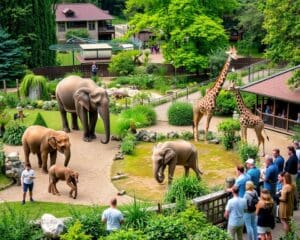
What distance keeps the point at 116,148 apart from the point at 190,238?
527 inches

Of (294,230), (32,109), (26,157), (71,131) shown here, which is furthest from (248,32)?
(294,230)

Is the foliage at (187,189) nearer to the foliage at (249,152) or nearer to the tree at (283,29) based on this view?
the foliage at (249,152)

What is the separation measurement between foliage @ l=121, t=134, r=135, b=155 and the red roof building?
46.9m

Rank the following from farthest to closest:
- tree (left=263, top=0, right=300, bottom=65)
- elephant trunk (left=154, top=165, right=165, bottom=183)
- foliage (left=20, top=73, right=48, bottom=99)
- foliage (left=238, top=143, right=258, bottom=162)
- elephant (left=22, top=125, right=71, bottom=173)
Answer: foliage (left=20, top=73, right=48, bottom=99)
tree (left=263, top=0, right=300, bottom=65)
foliage (left=238, top=143, right=258, bottom=162)
elephant (left=22, top=125, right=71, bottom=173)
elephant trunk (left=154, top=165, right=165, bottom=183)

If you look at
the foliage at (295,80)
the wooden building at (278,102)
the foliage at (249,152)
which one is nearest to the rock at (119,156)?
the foliage at (249,152)

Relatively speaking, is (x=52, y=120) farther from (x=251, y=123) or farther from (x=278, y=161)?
(x=278, y=161)

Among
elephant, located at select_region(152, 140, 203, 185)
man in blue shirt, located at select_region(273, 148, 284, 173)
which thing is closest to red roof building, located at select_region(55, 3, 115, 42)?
elephant, located at select_region(152, 140, 203, 185)

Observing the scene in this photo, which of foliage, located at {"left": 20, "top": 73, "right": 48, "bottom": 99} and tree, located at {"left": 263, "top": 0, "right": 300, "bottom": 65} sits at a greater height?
tree, located at {"left": 263, "top": 0, "right": 300, "bottom": 65}

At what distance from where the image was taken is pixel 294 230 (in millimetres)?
16047

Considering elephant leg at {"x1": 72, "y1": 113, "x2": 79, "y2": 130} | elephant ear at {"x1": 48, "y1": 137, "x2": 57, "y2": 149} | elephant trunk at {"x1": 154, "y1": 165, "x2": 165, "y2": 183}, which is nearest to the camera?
elephant trunk at {"x1": 154, "y1": 165, "x2": 165, "y2": 183}

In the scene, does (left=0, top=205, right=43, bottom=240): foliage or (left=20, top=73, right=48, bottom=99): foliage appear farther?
(left=20, top=73, right=48, bottom=99): foliage

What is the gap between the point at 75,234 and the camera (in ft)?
47.7

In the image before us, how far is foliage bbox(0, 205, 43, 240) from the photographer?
14.9 m

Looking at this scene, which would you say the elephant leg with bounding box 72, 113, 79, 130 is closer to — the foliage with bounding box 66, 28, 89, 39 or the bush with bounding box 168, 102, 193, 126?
the bush with bounding box 168, 102, 193, 126
